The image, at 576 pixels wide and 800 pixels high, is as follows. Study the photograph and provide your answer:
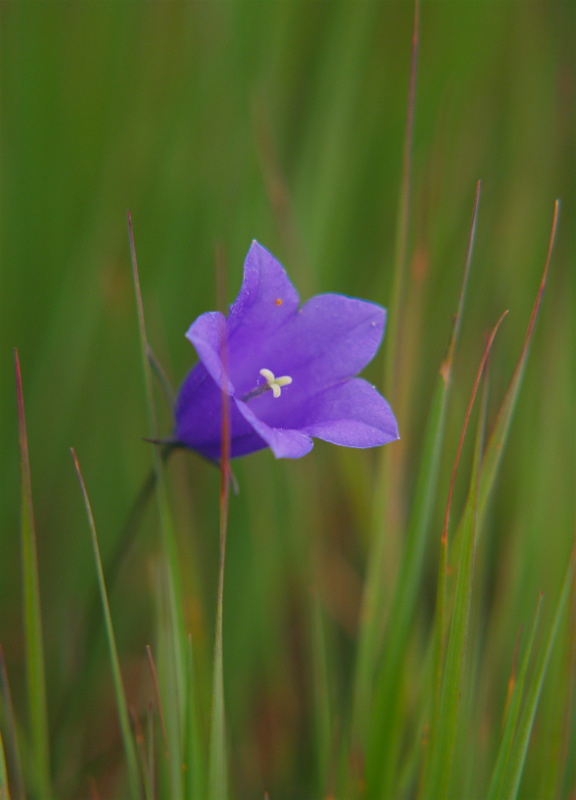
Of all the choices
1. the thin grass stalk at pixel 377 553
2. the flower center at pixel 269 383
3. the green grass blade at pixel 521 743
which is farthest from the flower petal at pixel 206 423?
the green grass blade at pixel 521 743

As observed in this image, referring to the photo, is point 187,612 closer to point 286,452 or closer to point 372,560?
point 372,560

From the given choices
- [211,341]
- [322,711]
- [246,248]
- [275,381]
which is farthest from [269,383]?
[246,248]

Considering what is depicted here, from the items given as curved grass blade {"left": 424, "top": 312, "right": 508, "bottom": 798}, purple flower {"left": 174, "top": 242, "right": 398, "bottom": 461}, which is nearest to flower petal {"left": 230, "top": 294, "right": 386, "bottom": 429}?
purple flower {"left": 174, "top": 242, "right": 398, "bottom": 461}

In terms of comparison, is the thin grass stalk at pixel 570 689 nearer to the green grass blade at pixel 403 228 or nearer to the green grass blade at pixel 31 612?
the green grass blade at pixel 403 228

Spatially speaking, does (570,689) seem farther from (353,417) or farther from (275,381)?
(275,381)

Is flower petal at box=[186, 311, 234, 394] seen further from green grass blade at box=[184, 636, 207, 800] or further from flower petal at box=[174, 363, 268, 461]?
green grass blade at box=[184, 636, 207, 800]
